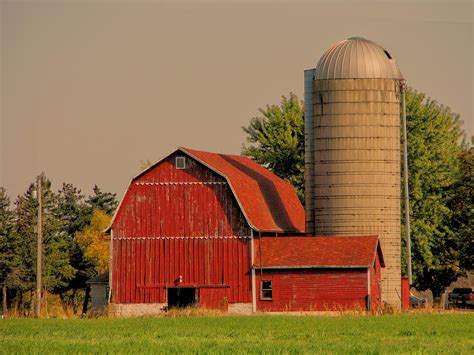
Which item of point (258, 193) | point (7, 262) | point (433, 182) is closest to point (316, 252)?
point (258, 193)

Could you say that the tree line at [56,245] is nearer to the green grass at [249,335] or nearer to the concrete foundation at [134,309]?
the concrete foundation at [134,309]

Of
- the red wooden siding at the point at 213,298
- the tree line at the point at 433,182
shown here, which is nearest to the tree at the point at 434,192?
the tree line at the point at 433,182

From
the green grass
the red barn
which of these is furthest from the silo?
the green grass

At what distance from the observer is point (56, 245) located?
8106 cm

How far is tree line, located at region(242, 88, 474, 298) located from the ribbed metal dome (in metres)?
13.0

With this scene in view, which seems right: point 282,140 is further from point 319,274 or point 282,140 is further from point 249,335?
point 249,335

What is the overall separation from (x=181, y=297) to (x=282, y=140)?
18.5 meters

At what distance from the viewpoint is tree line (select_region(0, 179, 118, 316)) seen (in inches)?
3061

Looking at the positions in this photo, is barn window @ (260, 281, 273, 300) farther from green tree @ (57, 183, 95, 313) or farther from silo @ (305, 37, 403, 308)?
green tree @ (57, 183, 95, 313)

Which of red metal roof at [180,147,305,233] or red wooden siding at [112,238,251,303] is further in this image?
red metal roof at [180,147,305,233]

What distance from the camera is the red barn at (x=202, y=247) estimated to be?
53.5 meters

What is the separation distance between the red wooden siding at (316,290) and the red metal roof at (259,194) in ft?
8.54

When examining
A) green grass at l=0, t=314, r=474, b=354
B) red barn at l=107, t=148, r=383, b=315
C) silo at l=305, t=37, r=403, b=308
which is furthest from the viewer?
silo at l=305, t=37, r=403, b=308

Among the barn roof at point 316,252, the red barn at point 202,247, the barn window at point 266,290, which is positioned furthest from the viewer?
the barn window at point 266,290
